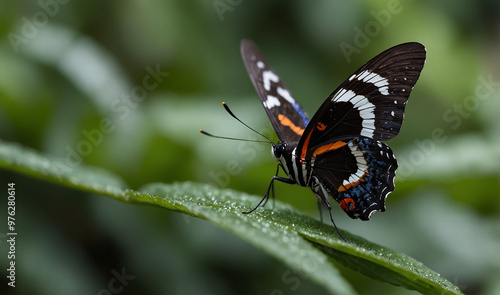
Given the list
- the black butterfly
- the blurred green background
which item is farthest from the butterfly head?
the blurred green background

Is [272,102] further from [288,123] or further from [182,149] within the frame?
[182,149]

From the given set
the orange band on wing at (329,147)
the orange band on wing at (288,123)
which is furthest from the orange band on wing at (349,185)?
the orange band on wing at (288,123)

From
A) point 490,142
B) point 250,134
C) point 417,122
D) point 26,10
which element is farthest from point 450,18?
point 26,10

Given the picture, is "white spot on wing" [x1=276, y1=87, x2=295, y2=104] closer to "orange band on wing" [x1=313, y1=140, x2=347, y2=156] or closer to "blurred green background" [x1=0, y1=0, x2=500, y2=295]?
"blurred green background" [x1=0, y1=0, x2=500, y2=295]

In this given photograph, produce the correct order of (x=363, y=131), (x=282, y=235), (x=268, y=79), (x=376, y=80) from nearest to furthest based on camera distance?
(x=282, y=235) < (x=376, y=80) < (x=363, y=131) < (x=268, y=79)

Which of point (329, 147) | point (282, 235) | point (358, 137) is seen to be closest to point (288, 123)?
point (329, 147)

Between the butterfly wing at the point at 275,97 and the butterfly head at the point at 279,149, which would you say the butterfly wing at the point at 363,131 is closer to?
the butterfly head at the point at 279,149
